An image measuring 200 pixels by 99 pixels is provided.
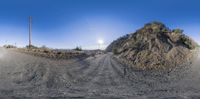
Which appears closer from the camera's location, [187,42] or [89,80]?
[89,80]

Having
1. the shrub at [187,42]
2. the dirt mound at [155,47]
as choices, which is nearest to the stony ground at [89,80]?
the dirt mound at [155,47]

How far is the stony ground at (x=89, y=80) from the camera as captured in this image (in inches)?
911

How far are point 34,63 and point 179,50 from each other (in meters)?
12.8

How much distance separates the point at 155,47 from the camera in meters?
35.2

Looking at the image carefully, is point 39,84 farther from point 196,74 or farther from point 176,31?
point 176,31

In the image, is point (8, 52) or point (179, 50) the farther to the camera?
point (8, 52)

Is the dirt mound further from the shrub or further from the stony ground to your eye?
the stony ground

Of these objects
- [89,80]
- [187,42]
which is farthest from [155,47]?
[89,80]

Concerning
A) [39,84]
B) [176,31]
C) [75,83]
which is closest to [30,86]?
[39,84]

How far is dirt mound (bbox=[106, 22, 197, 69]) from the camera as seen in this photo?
32.6 metres

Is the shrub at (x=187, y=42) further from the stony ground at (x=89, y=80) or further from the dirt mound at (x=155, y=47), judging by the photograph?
the stony ground at (x=89, y=80)

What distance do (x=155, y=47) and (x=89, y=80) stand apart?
9.59 metres

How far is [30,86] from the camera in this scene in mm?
26406

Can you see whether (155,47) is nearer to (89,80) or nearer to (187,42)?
(187,42)
